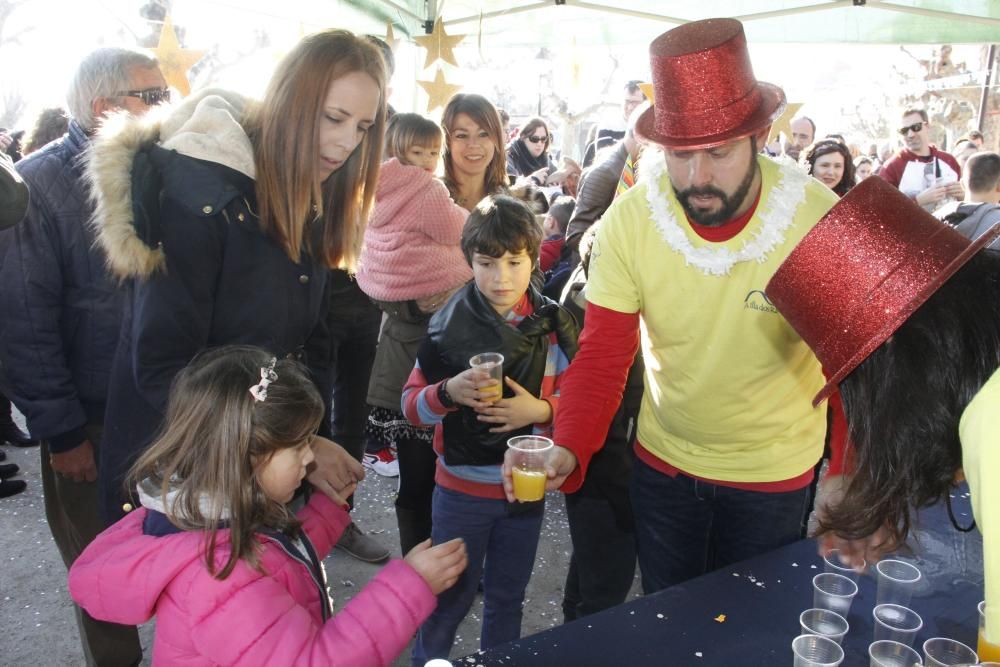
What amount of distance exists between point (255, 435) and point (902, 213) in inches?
49.5

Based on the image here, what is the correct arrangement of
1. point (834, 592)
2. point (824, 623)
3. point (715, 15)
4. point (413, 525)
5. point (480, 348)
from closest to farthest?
point (824, 623) → point (834, 592) → point (480, 348) → point (413, 525) → point (715, 15)

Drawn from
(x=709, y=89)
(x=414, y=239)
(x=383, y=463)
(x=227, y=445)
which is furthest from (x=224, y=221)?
(x=383, y=463)

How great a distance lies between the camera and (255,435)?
60.6 inches

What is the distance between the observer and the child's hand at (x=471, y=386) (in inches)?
85.6

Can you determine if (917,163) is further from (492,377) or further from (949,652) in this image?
(949,652)

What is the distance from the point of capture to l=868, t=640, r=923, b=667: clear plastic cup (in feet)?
4.20

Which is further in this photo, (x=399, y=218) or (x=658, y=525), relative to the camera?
(x=399, y=218)

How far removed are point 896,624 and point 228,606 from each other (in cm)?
125

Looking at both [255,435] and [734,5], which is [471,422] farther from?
[734,5]

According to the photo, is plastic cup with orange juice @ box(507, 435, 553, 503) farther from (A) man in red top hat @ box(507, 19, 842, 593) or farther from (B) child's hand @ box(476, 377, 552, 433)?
(B) child's hand @ box(476, 377, 552, 433)

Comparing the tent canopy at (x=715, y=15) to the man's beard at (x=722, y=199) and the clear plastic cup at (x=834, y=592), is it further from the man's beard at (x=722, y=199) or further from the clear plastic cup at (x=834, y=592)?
the clear plastic cup at (x=834, y=592)

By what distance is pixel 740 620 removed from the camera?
59.1 inches

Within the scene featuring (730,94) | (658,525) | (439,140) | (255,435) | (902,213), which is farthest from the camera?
(439,140)

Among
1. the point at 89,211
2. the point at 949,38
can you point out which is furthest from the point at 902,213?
the point at 949,38
